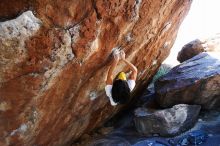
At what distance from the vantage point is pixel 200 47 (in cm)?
1019

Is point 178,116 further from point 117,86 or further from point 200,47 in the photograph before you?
point 200,47

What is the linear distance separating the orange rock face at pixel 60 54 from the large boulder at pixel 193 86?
4.90 ft

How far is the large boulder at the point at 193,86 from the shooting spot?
737 cm

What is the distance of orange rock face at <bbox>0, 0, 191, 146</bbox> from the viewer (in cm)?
371

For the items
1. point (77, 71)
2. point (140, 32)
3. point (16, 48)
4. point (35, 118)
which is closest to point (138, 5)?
point (140, 32)

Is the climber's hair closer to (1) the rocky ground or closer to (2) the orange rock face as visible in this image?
(2) the orange rock face

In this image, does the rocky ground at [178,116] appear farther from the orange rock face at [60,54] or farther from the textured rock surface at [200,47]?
the textured rock surface at [200,47]

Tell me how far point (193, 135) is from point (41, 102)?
374 centimetres

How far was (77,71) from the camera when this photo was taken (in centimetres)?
483

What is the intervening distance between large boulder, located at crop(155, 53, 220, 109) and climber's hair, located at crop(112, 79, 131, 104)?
8.65 feet

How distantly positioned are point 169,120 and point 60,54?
12.1ft

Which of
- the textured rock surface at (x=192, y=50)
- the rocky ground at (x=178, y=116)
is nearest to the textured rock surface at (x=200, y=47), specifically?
the textured rock surface at (x=192, y=50)

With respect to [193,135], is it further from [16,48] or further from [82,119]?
[16,48]

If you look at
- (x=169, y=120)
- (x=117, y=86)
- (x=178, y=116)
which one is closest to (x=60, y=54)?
(x=117, y=86)
